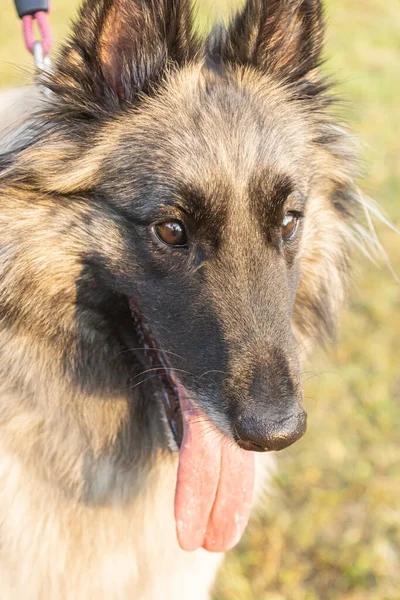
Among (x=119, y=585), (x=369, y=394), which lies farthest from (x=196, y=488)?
(x=369, y=394)

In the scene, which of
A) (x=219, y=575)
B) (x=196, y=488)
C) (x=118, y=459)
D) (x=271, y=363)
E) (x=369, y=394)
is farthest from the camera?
(x=369, y=394)

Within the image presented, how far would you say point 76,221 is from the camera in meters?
2.37

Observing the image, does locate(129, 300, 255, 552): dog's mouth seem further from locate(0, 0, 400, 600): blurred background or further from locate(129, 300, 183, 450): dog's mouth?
locate(0, 0, 400, 600): blurred background

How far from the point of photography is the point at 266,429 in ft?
6.66

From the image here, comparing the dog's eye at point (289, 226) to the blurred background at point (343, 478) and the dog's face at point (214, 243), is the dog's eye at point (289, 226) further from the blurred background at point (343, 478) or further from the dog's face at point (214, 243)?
the blurred background at point (343, 478)

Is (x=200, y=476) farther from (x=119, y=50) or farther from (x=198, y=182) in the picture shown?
(x=119, y=50)

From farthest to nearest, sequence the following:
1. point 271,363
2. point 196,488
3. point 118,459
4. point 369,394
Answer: point 369,394 → point 118,459 → point 196,488 → point 271,363

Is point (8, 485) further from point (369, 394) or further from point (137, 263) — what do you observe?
point (369, 394)

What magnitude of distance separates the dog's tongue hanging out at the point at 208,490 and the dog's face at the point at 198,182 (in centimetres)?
10

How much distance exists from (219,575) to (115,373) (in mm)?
1267

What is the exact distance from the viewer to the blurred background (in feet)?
10.5

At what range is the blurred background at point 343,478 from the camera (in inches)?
126

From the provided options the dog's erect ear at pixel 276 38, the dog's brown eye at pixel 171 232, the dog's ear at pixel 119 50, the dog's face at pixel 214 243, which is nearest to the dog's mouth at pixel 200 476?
the dog's face at pixel 214 243

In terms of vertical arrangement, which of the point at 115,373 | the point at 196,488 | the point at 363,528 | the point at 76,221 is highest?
the point at 76,221
